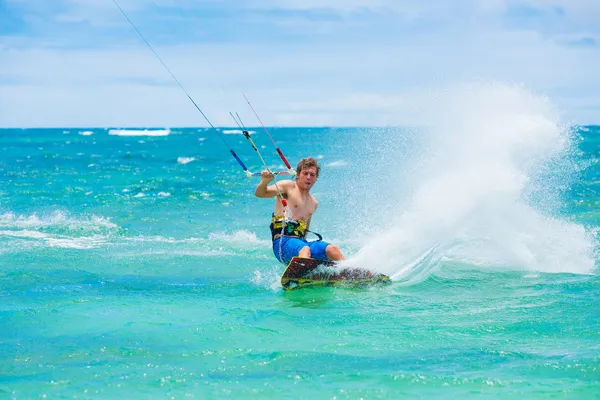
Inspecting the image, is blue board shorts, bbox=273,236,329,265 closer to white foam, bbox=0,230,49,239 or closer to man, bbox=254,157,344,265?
man, bbox=254,157,344,265

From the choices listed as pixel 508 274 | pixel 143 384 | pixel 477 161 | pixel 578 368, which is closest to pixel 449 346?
pixel 578 368

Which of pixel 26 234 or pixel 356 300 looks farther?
pixel 26 234

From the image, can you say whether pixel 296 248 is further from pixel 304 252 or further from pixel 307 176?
pixel 307 176

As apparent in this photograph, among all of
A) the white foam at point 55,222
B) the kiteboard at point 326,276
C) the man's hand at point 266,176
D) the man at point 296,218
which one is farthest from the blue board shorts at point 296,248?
the white foam at point 55,222

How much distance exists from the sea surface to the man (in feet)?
1.45

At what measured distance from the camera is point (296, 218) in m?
9.34

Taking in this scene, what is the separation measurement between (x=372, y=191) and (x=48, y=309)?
10262 millimetres

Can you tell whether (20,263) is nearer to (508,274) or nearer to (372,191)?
(508,274)

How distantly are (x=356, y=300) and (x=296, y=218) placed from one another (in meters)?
1.34

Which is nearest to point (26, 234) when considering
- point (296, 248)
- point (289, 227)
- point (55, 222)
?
point (55, 222)

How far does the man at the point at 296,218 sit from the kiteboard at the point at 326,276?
0.54ft

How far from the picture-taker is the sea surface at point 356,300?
5949 mm

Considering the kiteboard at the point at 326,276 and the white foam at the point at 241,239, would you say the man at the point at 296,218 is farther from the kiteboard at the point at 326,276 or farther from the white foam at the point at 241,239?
the white foam at the point at 241,239

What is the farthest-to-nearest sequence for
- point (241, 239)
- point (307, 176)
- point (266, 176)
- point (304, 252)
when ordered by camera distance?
point (241, 239) < point (307, 176) < point (304, 252) < point (266, 176)
